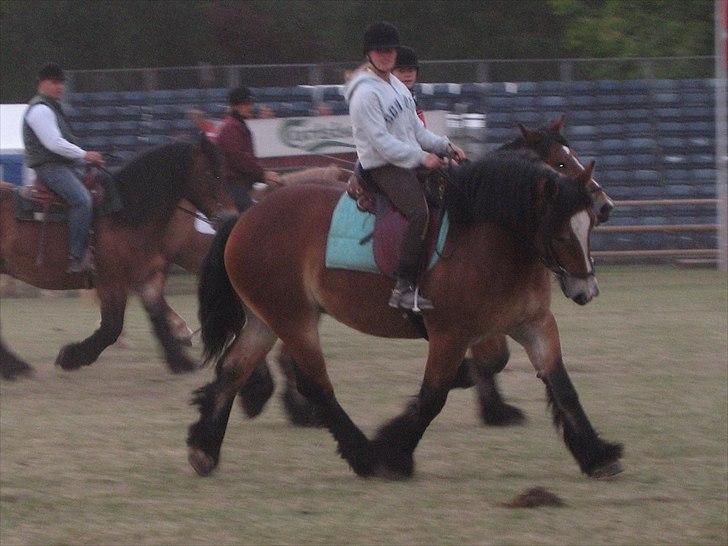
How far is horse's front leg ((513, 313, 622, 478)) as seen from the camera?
23.0 ft

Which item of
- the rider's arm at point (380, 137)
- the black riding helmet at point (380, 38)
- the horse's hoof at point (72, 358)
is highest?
the black riding helmet at point (380, 38)

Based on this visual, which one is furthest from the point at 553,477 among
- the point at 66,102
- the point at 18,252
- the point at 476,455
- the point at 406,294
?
the point at 66,102

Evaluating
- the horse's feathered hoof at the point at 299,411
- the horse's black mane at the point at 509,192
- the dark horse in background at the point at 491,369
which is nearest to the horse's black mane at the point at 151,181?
the dark horse in background at the point at 491,369

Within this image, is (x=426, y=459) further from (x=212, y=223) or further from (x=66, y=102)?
(x=66, y=102)

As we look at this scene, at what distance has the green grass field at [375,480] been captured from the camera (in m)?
6.06

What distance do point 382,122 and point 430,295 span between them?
93 centimetres

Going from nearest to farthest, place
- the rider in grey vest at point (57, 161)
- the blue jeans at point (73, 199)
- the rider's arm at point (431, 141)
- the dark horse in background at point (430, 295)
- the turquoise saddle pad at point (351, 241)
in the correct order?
the dark horse in background at point (430, 295)
the turquoise saddle pad at point (351, 241)
the rider's arm at point (431, 141)
the rider in grey vest at point (57, 161)
the blue jeans at point (73, 199)

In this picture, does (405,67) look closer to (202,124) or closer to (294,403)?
(294,403)

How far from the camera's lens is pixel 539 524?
5.99 m

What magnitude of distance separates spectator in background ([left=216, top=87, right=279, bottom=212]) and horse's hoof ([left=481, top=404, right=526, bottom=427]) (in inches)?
163

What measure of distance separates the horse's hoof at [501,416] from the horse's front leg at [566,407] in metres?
1.40

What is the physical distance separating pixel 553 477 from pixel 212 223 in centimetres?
534

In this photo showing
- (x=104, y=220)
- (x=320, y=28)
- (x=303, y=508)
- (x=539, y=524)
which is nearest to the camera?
(x=539, y=524)

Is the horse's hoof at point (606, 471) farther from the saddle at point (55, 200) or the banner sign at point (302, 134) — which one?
the banner sign at point (302, 134)
